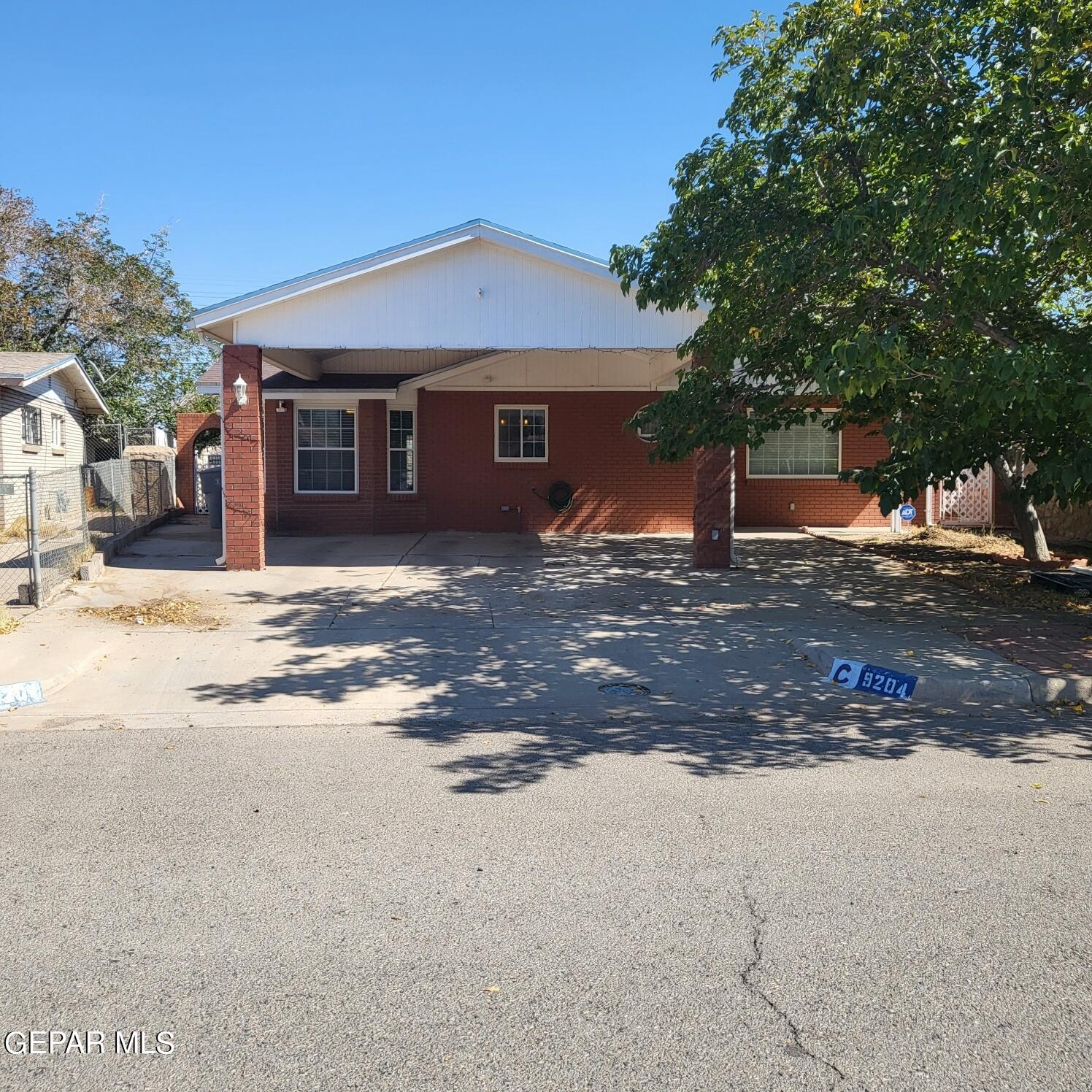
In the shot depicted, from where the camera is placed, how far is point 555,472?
62.6 ft

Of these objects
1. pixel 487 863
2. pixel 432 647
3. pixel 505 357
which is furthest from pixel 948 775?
pixel 505 357

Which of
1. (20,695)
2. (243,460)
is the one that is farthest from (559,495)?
(20,695)

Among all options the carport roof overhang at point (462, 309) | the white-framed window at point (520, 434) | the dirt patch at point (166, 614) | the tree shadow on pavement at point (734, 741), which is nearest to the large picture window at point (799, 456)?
the white-framed window at point (520, 434)

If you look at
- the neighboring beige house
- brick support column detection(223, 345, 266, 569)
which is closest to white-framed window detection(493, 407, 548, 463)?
brick support column detection(223, 345, 266, 569)

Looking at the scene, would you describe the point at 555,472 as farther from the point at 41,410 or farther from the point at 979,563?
the point at 41,410

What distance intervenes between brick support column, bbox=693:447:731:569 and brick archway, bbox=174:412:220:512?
14518 mm

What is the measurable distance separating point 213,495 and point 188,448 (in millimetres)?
6133

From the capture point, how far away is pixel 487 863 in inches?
176

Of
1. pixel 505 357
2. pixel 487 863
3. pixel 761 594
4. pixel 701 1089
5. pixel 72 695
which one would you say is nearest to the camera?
pixel 701 1089

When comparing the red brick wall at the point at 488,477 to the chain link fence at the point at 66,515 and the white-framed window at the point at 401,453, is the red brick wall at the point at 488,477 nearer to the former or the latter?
the white-framed window at the point at 401,453

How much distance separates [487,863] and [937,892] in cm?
198

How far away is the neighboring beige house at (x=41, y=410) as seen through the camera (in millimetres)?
19938

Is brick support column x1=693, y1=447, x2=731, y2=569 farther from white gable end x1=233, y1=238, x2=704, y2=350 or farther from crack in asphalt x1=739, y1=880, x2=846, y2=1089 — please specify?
crack in asphalt x1=739, y1=880, x2=846, y2=1089

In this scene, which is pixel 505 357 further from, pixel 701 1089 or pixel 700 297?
pixel 701 1089
